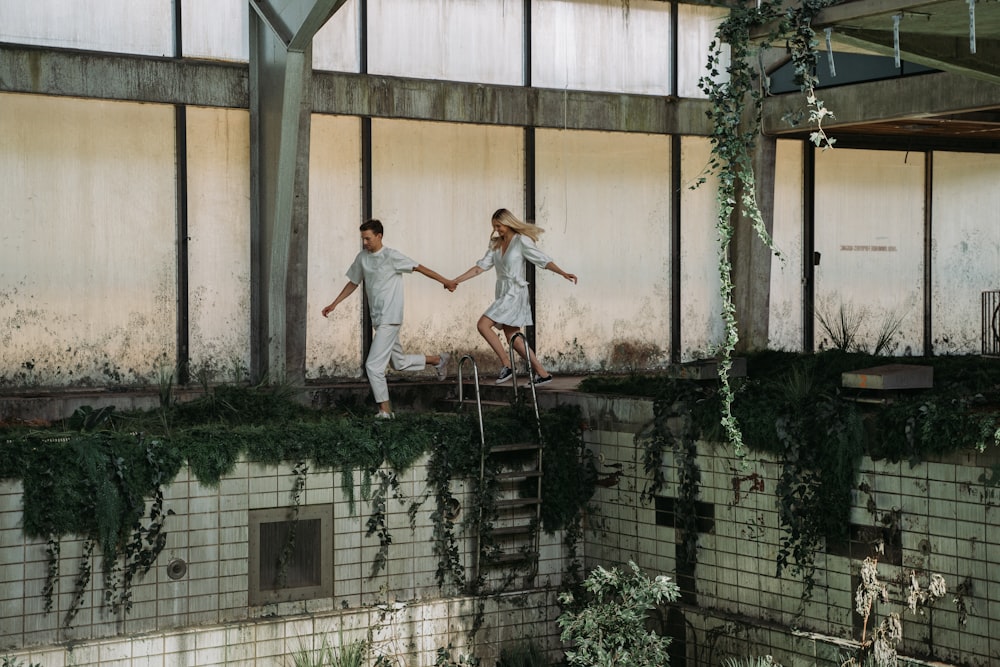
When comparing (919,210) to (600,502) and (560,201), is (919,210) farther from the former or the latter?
(600,502)

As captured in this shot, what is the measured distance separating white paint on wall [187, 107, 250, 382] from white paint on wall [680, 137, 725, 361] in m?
5.85

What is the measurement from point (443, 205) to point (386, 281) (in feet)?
13.8

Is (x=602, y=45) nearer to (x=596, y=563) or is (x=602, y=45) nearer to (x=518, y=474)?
(x=518, y=474)

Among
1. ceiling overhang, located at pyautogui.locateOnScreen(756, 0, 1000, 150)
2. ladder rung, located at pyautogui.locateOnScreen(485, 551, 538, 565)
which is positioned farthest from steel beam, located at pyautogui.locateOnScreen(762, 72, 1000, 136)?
ladder rung, located at pyautogui.locateOnScreen(485, 551, 538, 565)

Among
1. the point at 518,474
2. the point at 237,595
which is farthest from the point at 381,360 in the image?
the point at 237,595

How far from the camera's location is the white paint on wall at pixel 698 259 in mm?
16828

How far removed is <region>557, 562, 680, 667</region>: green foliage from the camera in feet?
28.7

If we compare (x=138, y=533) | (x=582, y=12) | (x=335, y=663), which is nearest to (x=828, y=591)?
(x=335, y=663)

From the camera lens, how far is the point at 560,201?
53.0 ft

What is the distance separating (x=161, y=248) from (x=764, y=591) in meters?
7.91

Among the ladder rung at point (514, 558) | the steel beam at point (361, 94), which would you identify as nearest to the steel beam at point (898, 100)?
the steel beam at point (361, 94)

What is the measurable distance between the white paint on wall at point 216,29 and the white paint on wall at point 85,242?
840mm

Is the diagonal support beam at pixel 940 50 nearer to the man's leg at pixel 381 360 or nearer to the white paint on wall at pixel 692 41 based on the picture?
the man's leg at pixel 381 360

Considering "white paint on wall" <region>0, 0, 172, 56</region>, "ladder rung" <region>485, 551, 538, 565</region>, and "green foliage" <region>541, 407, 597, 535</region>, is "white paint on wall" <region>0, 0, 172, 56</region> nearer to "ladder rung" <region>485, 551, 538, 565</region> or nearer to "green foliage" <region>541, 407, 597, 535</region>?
"green foliage" <region>541, 407, 597, 535</region>
